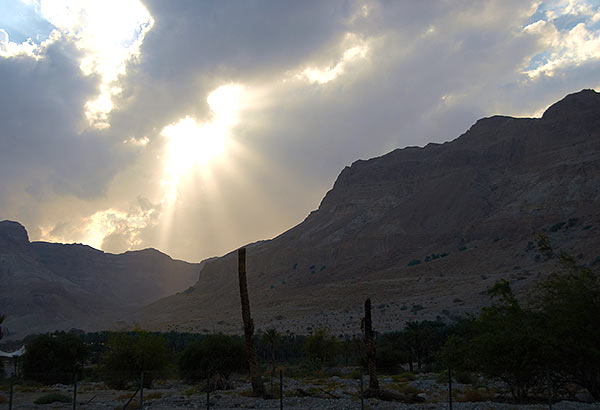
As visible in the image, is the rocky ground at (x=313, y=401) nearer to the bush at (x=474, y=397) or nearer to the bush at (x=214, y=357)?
the bush at (x=474, y=397)

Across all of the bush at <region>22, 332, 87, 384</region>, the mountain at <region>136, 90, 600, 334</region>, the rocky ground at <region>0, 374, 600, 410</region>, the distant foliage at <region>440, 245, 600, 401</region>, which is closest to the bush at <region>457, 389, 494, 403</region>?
the rocky ground at <region>0, 374, 600, 410</region>

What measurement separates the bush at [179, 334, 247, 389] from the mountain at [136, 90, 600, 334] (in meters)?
39.2

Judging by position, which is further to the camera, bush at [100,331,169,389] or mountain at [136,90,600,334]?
mountain at [136,90,600,334]

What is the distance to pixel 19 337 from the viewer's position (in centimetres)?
13512

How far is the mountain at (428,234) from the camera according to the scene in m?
91.2

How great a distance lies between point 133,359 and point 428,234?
106227mm

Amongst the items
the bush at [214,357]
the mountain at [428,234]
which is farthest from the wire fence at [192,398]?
the mountain at [428,234]

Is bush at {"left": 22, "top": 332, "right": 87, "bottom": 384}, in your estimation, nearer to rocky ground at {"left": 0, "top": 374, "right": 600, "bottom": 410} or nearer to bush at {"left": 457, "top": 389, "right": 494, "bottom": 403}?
rocky ground at {"left": 0, "top": 374, "right": 600, "bottom": 410}

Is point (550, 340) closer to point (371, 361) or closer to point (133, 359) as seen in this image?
point (371, 361)

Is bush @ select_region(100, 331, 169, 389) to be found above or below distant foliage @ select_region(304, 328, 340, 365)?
above

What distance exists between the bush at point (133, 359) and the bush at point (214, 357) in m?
2.13

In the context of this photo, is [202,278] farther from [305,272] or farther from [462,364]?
[462,364]

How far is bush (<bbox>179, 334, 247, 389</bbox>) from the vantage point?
37438 mm

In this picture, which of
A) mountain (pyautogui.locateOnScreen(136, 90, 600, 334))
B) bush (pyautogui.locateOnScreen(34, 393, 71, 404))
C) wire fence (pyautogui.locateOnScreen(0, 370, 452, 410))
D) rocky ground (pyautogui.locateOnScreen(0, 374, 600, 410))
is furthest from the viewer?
mountain (pyautogui.locateOnScreen(136, 90, 600, 334))
